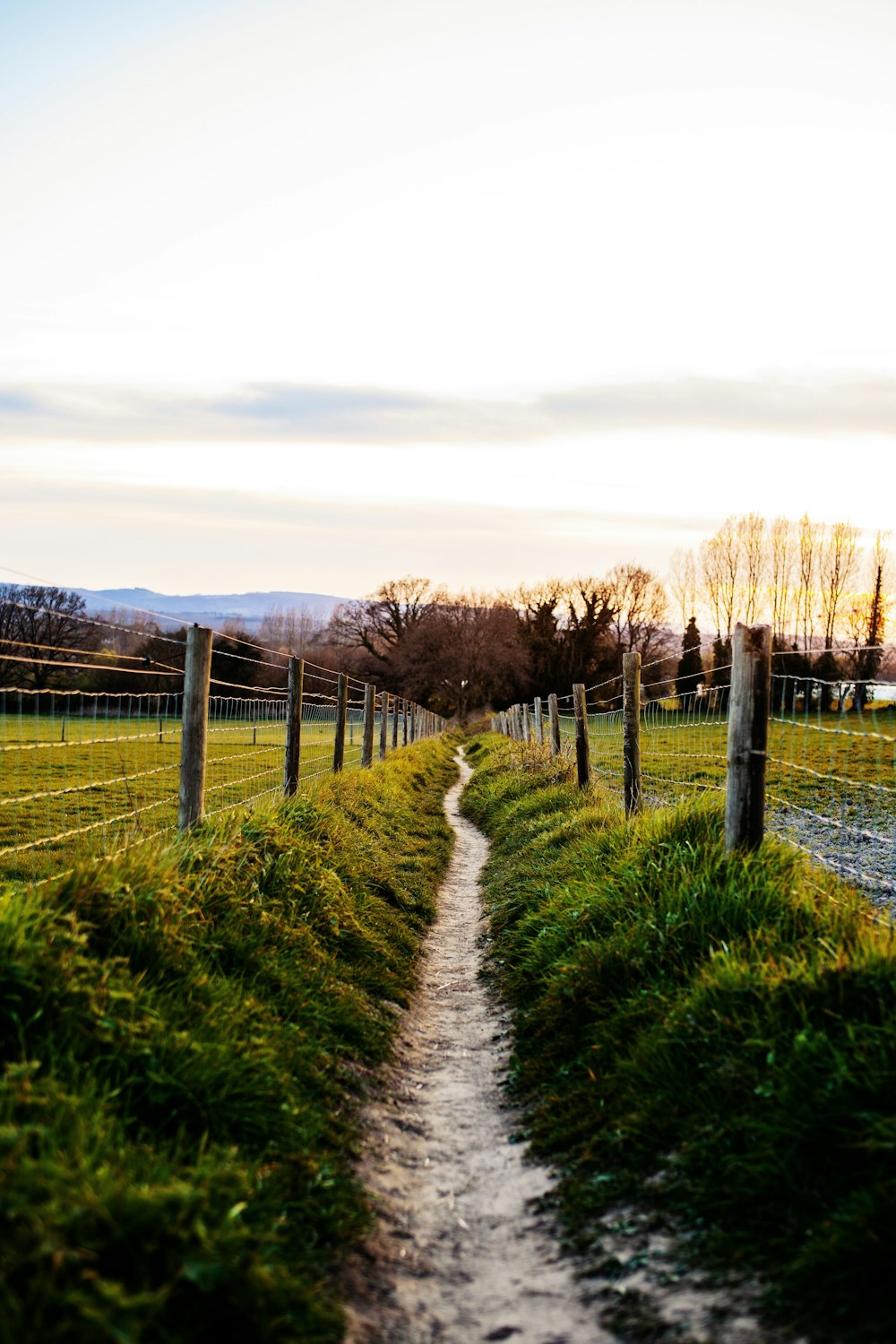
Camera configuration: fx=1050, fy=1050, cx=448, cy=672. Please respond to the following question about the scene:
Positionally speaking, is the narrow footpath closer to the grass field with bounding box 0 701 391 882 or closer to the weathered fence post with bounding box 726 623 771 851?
the weathered fence post with bounding box 726 623 771 851

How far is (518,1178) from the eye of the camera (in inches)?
167

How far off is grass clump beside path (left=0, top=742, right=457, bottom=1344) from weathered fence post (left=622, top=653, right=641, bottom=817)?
3.81 m

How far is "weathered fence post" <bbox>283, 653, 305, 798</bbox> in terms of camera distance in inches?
381

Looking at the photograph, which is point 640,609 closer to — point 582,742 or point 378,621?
point 378,621

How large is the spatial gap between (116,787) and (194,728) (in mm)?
12083

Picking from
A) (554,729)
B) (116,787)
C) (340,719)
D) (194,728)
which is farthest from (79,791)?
(116,787)

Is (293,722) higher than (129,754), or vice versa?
(293,722)

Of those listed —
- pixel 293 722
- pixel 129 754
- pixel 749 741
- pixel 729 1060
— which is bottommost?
pixel 129 754

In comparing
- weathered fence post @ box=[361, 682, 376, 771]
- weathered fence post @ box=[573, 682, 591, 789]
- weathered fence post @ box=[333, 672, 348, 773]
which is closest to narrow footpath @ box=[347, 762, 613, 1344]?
weathered fence post @ box=[573, 682, 591, 789]

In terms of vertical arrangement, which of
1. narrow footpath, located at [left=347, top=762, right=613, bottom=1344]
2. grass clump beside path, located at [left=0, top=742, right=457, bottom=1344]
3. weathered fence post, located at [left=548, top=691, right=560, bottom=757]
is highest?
weathered fence post, located at [left=548, top=691, right=560, bottom=757]

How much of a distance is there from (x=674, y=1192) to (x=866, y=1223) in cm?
82

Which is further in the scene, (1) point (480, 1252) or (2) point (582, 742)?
(2) point (582, 742)

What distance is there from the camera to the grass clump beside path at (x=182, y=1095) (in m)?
2.63

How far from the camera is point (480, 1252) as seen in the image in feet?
12.2
